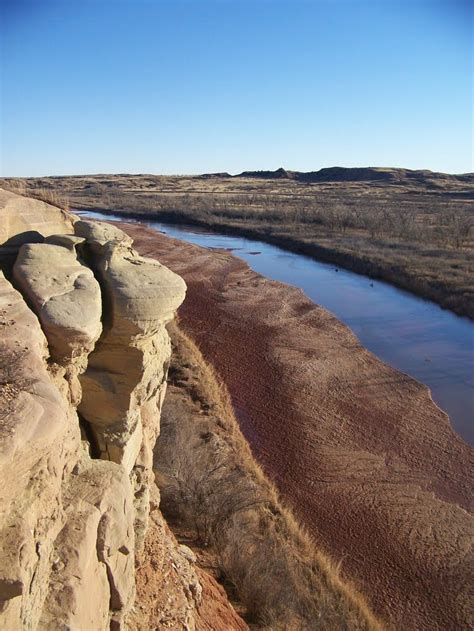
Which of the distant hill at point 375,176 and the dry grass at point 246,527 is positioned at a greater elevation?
the distant hill at point 375,176

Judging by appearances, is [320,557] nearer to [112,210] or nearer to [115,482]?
[115,482]

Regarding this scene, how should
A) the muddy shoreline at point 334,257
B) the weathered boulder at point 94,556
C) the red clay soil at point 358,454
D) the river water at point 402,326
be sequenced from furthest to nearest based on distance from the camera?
the muddy shoreline at point 334,257 → the river water at point 402,326 → the red clay soil at point 358,454 → the weathered boulder at point 94,556

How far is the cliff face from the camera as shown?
11.7 ft

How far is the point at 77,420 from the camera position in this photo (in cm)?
541

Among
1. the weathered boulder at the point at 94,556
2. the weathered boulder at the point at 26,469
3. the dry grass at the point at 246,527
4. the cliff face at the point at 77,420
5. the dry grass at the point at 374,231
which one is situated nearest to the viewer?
the weathered boulder at the point at 26,469

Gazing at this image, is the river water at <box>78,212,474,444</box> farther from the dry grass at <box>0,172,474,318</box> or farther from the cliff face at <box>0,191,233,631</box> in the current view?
the cliff face at <box>0,191,233,631</box>

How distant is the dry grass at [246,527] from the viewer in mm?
7875

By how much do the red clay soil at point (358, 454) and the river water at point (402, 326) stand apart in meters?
0.80

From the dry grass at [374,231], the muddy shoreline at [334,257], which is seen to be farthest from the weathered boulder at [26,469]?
the muddy shoreline at [334,257]

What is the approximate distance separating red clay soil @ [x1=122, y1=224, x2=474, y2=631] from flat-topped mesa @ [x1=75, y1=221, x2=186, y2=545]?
17.7ft

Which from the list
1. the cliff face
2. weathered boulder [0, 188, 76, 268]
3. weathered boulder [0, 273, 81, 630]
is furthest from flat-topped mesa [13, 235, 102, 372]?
weathered boulder [0, 188, 76, 268]

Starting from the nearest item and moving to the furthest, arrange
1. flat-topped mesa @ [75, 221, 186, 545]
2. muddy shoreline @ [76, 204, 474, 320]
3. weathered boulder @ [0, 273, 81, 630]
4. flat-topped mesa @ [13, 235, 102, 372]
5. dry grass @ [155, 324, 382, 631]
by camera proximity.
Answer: weathered boulder @ [0, 273, 81, 630] < flat-topped mesa @ [13, 235, 102, 372] < flat-topped mesa @ [75, 221, 186, 545] < dry grass @ [155, 324, 382, 631] < muddy shoreline @ [76, 204, 474, 320]

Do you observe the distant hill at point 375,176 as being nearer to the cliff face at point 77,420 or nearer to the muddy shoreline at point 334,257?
the muddy shoreline at point 334,257

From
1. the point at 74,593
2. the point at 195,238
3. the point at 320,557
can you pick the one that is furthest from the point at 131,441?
the point at 195,238
